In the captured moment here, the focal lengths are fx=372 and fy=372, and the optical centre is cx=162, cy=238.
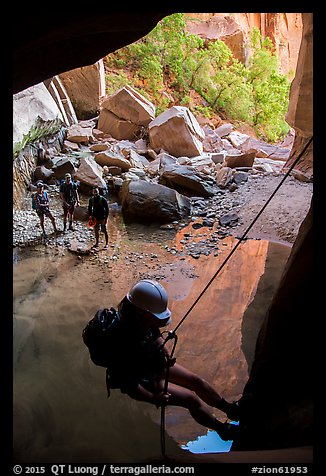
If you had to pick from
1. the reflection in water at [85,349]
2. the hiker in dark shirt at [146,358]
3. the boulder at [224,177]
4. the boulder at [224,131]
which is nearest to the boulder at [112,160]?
the boulder at [224,177]

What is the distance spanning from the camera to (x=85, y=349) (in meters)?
4.30

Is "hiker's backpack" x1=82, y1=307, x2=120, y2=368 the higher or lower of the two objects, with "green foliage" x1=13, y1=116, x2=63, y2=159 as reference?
lower

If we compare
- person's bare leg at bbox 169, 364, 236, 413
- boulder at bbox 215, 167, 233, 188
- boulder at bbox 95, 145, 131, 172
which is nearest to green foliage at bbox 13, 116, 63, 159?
boulder at bbox 95, 145, 131, 172

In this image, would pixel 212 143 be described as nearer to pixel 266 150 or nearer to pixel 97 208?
pixel 266 150

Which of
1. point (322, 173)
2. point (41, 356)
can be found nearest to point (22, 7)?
point (322, 173)

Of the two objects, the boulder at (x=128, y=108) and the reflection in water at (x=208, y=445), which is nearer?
the reflection in water at (x=208, y=445)

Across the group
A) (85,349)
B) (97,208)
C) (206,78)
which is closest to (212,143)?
(206,78)

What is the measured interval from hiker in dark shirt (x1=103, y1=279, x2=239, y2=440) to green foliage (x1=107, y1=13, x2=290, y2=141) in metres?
16.7

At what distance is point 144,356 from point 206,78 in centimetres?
1812

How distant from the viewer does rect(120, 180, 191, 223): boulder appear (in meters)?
8.53

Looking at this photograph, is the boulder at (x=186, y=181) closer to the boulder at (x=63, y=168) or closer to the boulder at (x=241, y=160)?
the boulder at (x=241, y=160)

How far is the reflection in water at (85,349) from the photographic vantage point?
285 centimetres

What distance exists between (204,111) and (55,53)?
16.3m

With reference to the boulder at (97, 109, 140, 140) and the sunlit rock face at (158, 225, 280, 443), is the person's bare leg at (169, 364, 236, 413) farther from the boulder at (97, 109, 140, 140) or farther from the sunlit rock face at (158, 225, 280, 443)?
the boulder at (97, 109, 140, 140)
